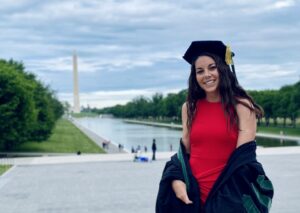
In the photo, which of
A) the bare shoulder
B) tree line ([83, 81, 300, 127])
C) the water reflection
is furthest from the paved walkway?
the water reflection

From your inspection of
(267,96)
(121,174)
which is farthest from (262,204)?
(267,96)

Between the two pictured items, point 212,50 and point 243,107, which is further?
point 212,50

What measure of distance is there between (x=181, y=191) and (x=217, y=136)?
0.34 metres

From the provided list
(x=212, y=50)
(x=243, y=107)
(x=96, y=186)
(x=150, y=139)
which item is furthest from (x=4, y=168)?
(x=150, y=139)

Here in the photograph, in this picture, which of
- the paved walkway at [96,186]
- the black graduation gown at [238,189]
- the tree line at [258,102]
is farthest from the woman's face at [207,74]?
the paved walkway at [96,186]

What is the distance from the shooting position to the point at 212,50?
9.65 ft

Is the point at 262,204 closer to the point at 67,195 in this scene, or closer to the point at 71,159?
the point at 67,195

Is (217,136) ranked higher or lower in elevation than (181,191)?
higher

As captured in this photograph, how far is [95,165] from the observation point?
22.5 meters

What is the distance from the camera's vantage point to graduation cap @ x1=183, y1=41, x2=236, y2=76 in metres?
2.90

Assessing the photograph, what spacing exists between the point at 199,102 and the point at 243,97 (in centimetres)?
26

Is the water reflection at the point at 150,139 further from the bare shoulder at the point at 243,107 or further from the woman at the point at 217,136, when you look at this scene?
the bare shoulder at the point at 243,107

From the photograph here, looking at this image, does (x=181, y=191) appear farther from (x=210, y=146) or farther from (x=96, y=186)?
(x=96, y=186)

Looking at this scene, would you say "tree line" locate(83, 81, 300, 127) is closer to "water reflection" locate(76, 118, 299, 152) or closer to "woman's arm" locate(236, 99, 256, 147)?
"woman's arm" locate(236, 99, 256, 147)
